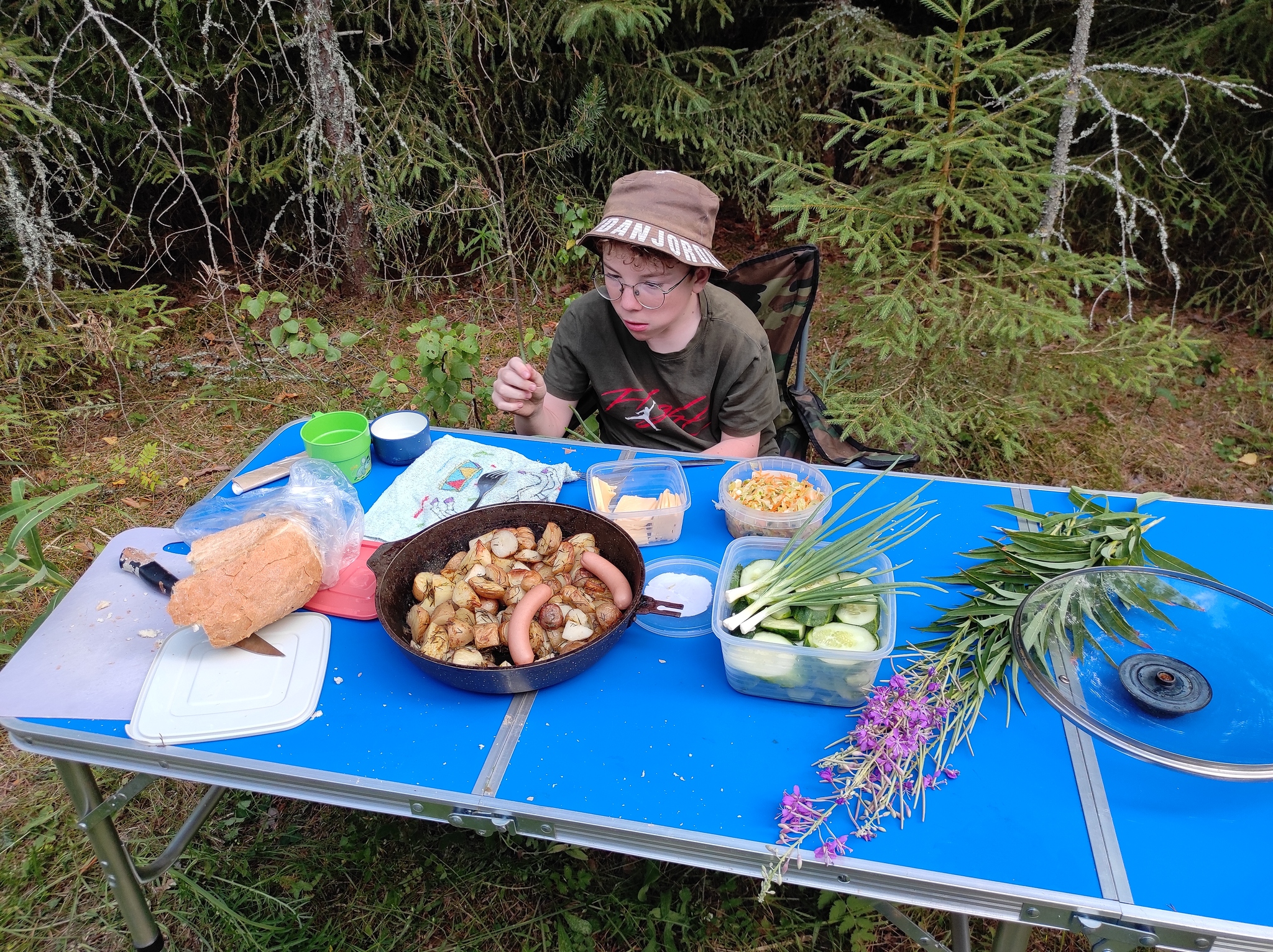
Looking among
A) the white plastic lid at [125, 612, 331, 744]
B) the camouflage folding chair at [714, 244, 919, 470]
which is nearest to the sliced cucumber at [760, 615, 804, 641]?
the white plastic lid at [125, 612, 331, 744]

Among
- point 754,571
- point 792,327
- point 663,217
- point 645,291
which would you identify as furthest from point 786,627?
point 792,327

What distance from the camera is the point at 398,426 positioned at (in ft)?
7.38

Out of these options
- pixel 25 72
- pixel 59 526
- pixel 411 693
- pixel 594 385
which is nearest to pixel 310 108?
pixel 25 72

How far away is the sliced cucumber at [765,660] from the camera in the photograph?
1.36 meters

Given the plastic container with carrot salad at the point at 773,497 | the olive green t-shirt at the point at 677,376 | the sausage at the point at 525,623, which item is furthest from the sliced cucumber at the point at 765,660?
the olive green t-shirt at the point at 677,376

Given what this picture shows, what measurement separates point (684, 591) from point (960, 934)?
98 centimetres

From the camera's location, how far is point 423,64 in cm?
436

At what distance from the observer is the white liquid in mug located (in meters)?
2.19

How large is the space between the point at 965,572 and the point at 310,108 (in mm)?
4627

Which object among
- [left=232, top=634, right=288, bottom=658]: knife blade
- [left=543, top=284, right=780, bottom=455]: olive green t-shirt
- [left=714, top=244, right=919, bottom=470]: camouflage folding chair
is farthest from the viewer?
[left=714, top=244, right=919, bottom=470]: camouflage folding chair

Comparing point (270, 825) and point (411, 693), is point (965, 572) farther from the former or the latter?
point (270, 825)

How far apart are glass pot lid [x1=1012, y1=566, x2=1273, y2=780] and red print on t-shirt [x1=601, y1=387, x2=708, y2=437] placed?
1.36m

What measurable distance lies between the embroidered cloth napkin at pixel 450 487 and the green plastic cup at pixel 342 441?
0.12m

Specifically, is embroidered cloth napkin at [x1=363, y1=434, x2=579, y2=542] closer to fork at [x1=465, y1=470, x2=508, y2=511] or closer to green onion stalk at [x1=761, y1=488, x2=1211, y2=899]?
fork at [x1=465, y1=470, x2=508, y2=511]
